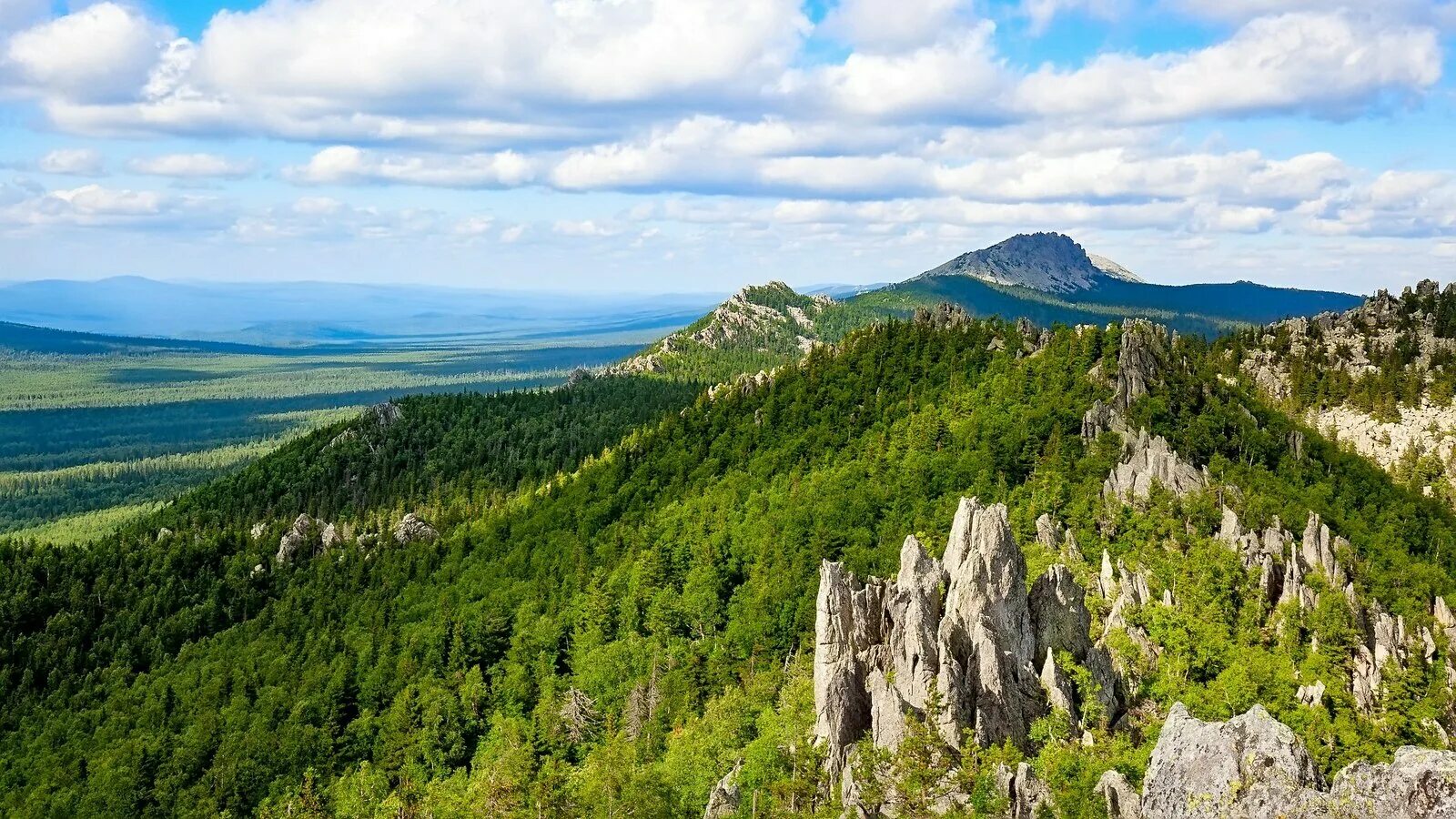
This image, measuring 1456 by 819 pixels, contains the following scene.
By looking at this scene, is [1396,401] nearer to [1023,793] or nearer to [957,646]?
[957,646]

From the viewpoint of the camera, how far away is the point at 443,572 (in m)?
167

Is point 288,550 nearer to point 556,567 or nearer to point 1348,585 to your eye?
point 556,567

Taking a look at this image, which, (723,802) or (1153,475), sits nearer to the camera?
(723,802)

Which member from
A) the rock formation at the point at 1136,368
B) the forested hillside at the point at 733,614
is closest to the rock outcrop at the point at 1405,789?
the forested hillside at the point at 733,614

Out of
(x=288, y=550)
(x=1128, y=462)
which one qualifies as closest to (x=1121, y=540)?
(x=1128, y=462)

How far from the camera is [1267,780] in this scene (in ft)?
143

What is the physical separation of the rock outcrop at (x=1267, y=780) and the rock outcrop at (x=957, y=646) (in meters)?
15.9

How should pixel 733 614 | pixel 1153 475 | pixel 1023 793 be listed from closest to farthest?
pixel 1023 793, pixel 1153 475, pixel 733 614

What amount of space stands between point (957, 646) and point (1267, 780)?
25.3 m

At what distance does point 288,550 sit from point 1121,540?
146 meters

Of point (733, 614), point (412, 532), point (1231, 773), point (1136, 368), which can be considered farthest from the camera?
point (412, 532)

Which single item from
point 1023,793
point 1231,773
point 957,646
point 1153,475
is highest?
point 1153,475

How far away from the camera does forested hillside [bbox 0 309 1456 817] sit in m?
75.3

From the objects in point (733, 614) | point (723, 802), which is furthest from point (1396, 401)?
point (723, 802)
